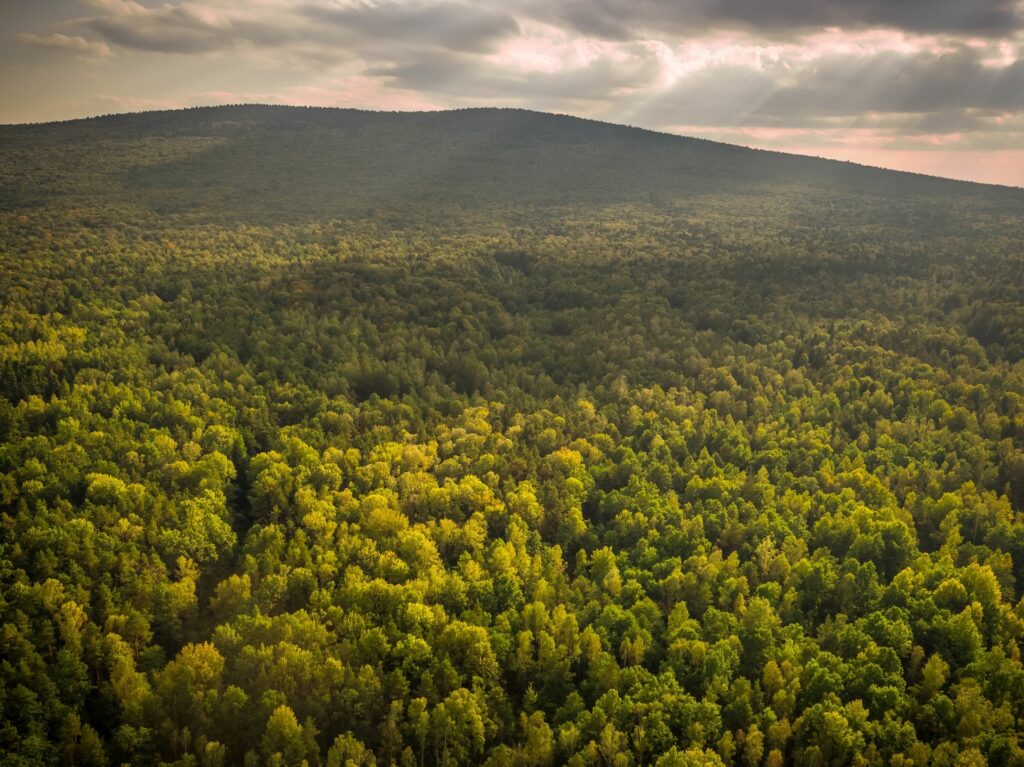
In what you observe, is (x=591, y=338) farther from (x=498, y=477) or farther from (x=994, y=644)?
(x=994, y=644)

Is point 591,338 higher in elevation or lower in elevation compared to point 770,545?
higher

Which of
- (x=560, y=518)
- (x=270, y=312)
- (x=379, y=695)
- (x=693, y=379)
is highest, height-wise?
(x=270, y=312)

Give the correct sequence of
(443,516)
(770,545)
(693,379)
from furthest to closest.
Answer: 1. (693,379)
2. (443,516)
3. (770,545)

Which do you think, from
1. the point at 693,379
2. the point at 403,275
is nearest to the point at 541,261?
the point at 403,275

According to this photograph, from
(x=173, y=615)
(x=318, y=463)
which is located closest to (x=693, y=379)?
(x=318, y=463)

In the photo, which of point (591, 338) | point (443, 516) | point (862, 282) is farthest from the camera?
point (862, 282)

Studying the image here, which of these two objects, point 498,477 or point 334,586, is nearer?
point 334,586
